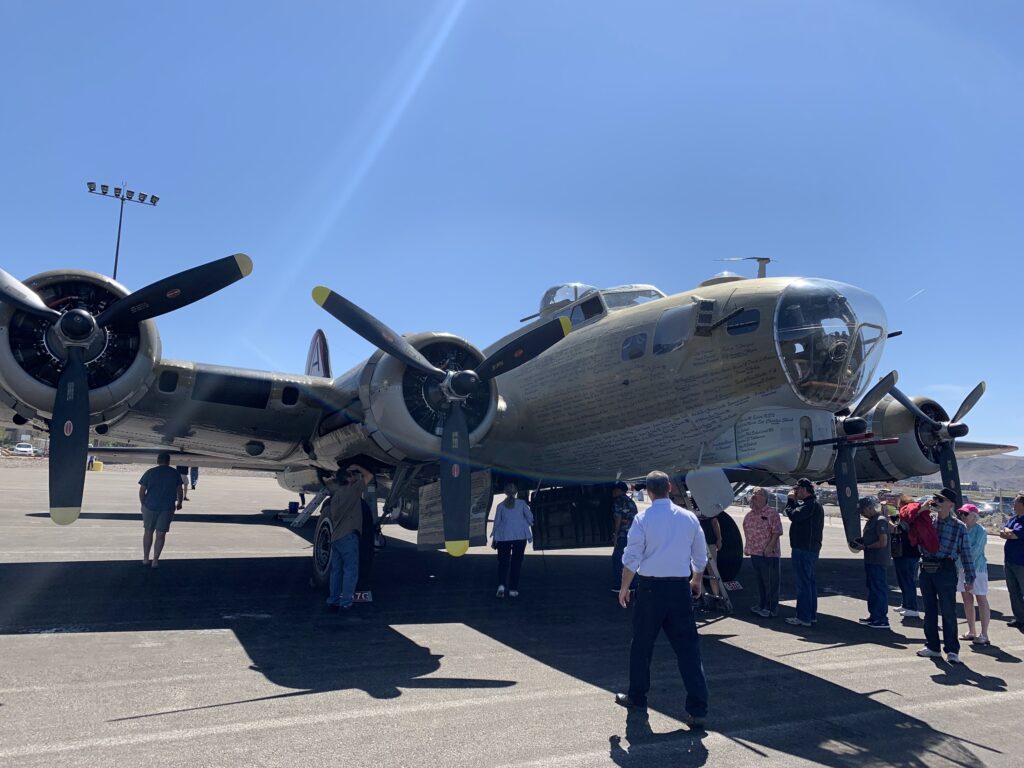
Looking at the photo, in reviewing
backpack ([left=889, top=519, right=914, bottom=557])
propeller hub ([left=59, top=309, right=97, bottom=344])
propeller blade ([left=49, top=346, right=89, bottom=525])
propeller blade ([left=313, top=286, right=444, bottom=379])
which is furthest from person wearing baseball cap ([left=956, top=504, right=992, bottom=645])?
propeller hub ([left=59, top=309, right=97, bottom=344])

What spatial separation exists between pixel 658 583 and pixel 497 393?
5.24 m

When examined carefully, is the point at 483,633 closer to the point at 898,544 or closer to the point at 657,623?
the point at 657,623

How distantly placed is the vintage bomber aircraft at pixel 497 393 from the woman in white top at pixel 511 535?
41 cm

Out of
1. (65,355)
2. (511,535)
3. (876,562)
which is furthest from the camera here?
(511,535)

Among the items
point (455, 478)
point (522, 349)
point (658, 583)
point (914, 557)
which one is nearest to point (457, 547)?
point (455, 478)

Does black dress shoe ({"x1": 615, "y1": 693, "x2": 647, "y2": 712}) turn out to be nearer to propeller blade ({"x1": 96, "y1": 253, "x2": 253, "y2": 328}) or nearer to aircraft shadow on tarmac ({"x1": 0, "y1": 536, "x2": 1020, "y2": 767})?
aircraft shadow on tarmac ({"x1": 0, "y1": 536, "x2": 1020, "y2": 767})

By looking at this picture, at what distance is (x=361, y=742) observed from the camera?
4.27m

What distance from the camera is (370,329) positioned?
9.05 m

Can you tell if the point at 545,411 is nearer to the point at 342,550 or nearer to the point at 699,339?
the point at 699,339

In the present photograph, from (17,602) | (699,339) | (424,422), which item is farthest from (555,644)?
(17,602)

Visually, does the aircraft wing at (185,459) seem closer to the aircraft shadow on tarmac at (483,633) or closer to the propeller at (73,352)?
the aircraft shadow on tarmac at (483,633)

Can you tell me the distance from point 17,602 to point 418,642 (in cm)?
465

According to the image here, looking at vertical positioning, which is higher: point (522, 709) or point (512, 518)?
point (512, 518)

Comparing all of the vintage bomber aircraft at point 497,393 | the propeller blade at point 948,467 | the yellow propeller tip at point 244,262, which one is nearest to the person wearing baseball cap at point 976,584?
the vintage bomber aircraft at point 497,393
